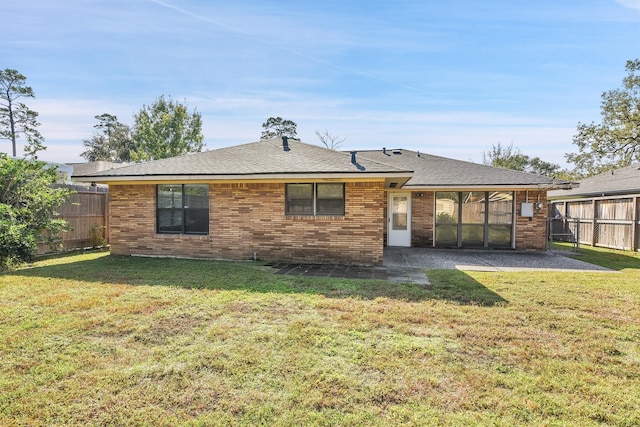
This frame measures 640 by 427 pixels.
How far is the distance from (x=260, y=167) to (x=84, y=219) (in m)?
7.39

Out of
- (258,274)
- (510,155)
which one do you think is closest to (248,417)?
(258,274)

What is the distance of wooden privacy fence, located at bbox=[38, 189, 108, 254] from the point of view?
1146 centimetres

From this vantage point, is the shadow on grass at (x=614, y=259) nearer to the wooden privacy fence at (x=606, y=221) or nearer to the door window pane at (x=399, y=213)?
the wooden privacy fence at (x=606, y=221)

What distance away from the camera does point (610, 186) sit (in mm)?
14648

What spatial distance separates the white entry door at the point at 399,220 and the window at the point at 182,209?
6.87 meters

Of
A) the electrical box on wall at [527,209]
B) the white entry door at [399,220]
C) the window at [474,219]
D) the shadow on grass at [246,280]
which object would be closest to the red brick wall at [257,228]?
the shadow on grass at [246,280]

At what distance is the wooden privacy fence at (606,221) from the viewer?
12.9 meters

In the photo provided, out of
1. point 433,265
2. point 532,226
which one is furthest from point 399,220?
point 532,226

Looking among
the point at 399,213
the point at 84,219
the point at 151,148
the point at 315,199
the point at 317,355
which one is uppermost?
the point at 151,148

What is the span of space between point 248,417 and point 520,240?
12.3 m

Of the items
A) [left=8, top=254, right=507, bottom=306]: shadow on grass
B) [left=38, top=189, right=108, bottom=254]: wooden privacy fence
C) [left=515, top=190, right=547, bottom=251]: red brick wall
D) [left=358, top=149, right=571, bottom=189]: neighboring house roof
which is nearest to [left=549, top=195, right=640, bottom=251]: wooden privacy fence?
[left=515, top=190, right=547, bottom=251]: red brick wall

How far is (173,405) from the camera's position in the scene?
280 centimetres

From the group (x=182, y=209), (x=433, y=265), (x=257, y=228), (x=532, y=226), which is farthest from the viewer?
(x=532, y=226)

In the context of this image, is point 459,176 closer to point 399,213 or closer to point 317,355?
point 399,213
